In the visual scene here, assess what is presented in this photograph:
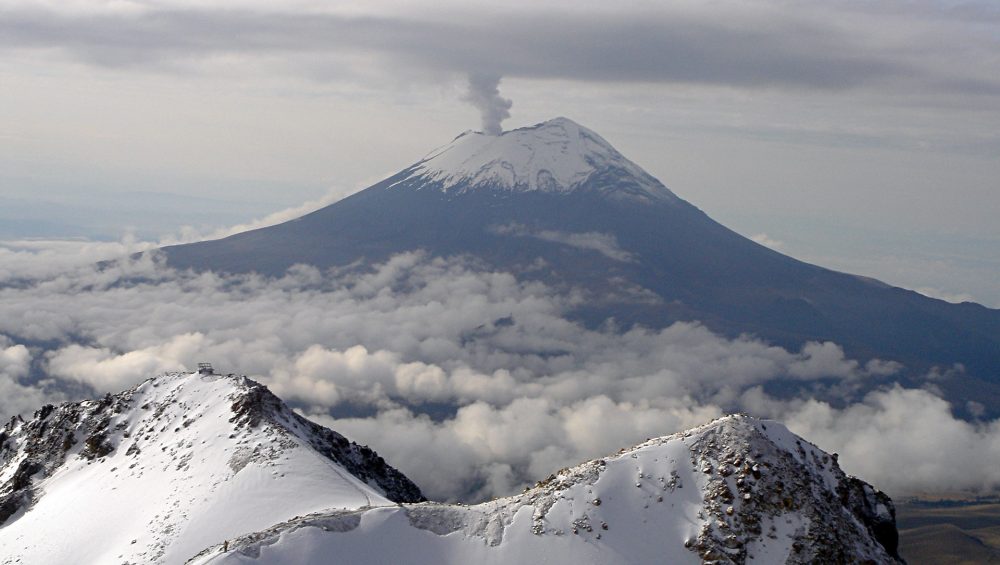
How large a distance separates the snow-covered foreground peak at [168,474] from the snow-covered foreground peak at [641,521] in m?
4.82

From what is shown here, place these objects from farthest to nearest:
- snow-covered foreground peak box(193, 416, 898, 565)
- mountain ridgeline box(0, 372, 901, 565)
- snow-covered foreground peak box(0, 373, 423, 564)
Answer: snow-covered foreground peak box(0, 373, 423, 564) < mountain ridgeline box(0, 372, 901, 565) < snow-covered foreground peak box(193, 416, 898, 565)

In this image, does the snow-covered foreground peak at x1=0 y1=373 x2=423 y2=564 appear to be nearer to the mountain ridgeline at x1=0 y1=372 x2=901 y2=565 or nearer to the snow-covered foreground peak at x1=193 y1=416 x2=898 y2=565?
the mountain ridgeline at x1=0 y1=372 x2=901 y2=565

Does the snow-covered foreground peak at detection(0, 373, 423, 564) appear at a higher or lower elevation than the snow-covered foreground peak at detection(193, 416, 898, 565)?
lower

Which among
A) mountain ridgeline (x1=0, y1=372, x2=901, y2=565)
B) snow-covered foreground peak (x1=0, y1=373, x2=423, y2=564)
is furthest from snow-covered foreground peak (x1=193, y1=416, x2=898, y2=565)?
snow-covered foreground peak (x1=0, y1=373, x2=423, y2=564)

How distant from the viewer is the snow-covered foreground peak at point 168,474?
44.1 meters

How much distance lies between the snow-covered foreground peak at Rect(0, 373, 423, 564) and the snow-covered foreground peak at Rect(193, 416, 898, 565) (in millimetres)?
4822

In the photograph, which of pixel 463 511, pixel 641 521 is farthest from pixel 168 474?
pixel 641 521

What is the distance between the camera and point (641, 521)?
1499 inches

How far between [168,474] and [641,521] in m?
28.2

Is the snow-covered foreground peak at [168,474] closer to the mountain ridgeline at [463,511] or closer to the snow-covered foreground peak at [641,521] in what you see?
the mountain ridgeline at [463,511]

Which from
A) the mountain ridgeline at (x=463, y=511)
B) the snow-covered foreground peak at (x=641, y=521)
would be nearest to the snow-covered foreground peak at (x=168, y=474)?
the mountain ridgeline at (x=463, y=511)

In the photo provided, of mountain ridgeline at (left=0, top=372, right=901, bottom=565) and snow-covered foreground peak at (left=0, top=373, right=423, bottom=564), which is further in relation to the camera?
snow-covered foreground peak at (left=0, top=373, right=423, bottom=564)

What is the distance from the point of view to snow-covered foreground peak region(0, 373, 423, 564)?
44094mm

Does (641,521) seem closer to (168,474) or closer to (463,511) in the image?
(463,511)
